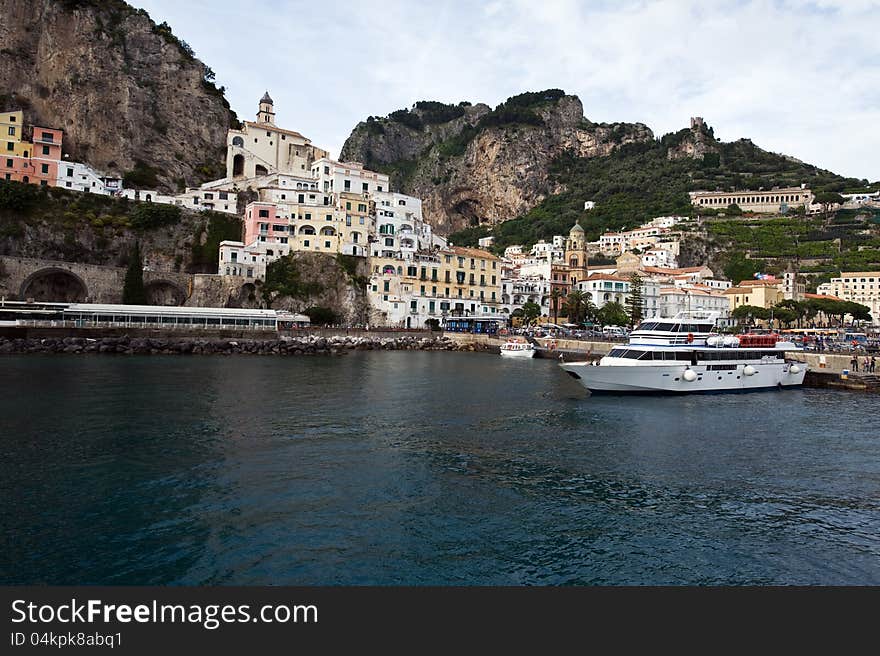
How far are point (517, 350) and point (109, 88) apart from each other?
62.0 meters

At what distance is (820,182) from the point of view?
13088 cm

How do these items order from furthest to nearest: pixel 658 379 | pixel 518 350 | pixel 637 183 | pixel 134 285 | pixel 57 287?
1. pixel 637 183
2. pixel 57 287
3. pixel 134 285
4. pixel 518 350
5. pixel 658 379

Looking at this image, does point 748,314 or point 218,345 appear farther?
point 748,314

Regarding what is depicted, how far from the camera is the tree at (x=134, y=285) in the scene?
5234cm

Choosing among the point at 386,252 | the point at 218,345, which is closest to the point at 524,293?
the point at 386,252

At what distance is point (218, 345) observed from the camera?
45.7 m

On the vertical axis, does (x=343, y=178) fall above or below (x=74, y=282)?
above

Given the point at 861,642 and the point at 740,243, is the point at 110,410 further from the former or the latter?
the point at 740,243

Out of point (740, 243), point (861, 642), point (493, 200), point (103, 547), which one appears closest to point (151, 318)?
point (103, 547)

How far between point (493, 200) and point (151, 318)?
111m

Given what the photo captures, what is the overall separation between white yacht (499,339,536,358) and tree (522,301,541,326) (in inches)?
800

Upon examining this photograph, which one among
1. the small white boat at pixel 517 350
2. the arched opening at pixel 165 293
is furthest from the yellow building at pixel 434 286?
the arched opening at pixel 165 293

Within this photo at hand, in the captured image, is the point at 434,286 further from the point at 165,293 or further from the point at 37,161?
the point at 37,161

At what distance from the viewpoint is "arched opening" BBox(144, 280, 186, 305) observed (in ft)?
187
